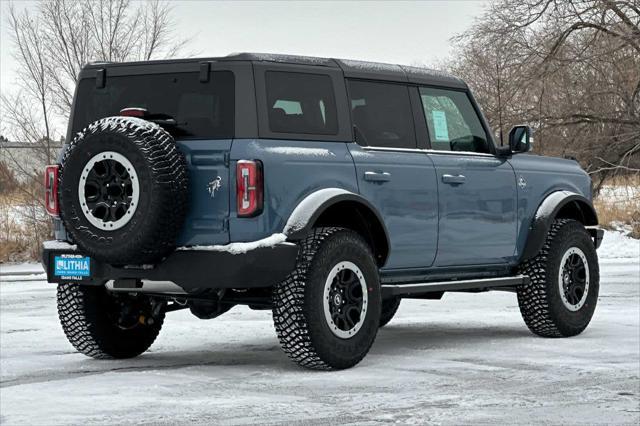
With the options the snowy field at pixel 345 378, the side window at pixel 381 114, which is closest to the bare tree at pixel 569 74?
the snowy field at pixel 345 378

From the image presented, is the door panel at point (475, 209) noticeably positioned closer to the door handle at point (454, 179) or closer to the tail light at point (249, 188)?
the door handle at point (454, 179)

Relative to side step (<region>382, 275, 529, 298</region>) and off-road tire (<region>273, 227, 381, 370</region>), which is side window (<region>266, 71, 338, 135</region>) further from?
side step (<region>382, 275, 529, 298</region>)

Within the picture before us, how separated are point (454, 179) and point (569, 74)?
74.4 ft

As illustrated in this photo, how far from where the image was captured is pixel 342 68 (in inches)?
365

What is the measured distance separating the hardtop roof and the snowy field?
6.83 ft

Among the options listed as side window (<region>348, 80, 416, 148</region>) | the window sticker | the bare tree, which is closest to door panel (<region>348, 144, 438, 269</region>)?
side window (<region>348, 80, 416, 148</region>)

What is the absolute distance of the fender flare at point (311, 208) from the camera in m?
8.32

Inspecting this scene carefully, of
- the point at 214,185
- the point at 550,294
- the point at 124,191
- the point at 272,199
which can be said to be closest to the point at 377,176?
the point at 272,199

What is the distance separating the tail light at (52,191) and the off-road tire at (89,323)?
688 mm

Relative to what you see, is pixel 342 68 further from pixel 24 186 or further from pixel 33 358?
pixel 24 186

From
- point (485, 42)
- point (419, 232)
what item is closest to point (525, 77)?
point (485, 42)

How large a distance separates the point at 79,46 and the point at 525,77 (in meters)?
10.2

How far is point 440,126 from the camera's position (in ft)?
33.1

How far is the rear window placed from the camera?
852 centimetres
